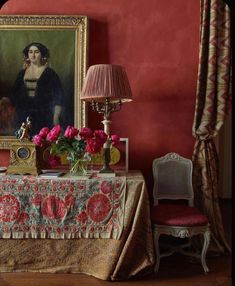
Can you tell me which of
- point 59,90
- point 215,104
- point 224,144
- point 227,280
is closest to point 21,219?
point 59,90

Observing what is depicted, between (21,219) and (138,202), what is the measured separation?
1.02m

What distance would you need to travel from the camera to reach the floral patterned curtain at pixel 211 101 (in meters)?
3.42

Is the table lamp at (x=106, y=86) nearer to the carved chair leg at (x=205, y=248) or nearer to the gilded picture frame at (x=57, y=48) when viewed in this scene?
the gilded picture frame at (x=57, y=48)

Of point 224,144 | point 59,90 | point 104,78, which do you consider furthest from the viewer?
point 224,144

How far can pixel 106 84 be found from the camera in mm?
3141

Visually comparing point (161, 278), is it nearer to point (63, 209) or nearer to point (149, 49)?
point (63, 209)

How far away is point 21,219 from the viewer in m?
2.96

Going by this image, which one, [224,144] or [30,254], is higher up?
[224,144]

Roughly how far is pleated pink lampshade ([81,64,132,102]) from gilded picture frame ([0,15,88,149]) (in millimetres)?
409

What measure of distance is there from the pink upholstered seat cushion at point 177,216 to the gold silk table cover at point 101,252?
0.48 ft

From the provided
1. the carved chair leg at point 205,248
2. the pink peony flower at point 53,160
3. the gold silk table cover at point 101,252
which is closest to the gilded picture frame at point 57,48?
the pink peony flower at point 53,160

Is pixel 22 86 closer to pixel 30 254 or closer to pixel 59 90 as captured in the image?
pixel 59 90

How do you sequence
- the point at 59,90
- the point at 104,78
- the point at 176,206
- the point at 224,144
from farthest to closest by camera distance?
the point at 224,144, the point at 59,90, the point at 176,206, the point at 104,78

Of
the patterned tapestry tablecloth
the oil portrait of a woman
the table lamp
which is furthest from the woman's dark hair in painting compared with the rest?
the patterned tapestry tablecloth
